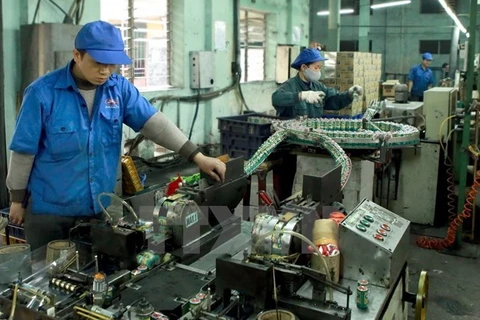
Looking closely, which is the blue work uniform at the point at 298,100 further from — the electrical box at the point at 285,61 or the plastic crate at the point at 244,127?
the electrical box at the point at 285,61

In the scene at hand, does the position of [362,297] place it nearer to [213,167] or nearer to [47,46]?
[213,167]

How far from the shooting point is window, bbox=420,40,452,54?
38.8ft

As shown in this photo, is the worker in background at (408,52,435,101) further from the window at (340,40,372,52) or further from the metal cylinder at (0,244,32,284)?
the metal cylinder at (0,244,32,284)

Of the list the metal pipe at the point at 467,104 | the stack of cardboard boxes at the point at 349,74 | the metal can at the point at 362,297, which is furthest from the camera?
the stack of cardboard boxes at the point at 349,74

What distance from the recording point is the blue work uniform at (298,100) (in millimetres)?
3131

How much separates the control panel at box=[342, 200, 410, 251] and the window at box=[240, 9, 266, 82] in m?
5.43

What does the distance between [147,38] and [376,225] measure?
4.30m

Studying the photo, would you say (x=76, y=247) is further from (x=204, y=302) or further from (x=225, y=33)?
(x=225, y=33)

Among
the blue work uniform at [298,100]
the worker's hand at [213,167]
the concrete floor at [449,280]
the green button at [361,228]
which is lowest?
the concrete floor at [449,280]

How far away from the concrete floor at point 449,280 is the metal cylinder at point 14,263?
2.70 feet

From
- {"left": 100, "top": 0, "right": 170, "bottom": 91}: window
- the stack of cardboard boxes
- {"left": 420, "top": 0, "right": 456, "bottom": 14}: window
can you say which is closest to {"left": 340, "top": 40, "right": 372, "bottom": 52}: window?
{"left": 420, "top": 0, "right": 456, "bottom": 14}: window

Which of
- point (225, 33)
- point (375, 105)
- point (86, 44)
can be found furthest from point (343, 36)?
point (86, 44)

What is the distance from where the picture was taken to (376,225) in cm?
136

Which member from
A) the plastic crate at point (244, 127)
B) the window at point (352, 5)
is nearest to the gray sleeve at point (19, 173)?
the plastic crate at point (244, 127)
